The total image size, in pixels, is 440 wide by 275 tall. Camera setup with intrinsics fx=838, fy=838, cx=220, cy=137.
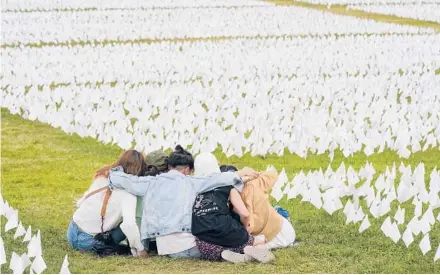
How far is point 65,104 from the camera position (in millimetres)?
16906

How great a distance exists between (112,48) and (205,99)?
955 centimetres

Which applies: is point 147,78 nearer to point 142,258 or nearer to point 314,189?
point 314,189

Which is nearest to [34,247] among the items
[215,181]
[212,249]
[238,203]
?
[212,249]

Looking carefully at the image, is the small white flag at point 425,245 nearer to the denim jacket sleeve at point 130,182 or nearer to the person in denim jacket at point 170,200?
the person in denim jacket at point 170,200

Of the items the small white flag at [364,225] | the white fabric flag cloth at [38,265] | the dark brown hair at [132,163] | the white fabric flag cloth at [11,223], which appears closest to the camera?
the white fabric flag cloth at [38,265]

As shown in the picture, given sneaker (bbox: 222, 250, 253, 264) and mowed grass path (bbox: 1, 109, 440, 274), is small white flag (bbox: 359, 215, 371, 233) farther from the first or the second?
sneaker (bbox: 222, 250, 253, 264)

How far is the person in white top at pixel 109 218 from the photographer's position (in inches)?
304

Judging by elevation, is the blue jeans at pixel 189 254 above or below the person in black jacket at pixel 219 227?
below

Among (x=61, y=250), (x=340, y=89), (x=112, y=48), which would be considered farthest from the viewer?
(x=112, y=48)

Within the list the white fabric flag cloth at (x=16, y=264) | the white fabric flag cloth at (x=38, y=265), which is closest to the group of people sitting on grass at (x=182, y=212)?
the white fabric flag cloth at (x=38, y=265)

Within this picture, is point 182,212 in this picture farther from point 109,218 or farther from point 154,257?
point 109,218

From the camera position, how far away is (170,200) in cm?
767

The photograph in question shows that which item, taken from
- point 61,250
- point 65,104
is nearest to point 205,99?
point 65,104

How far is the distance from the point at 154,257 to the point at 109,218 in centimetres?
56
